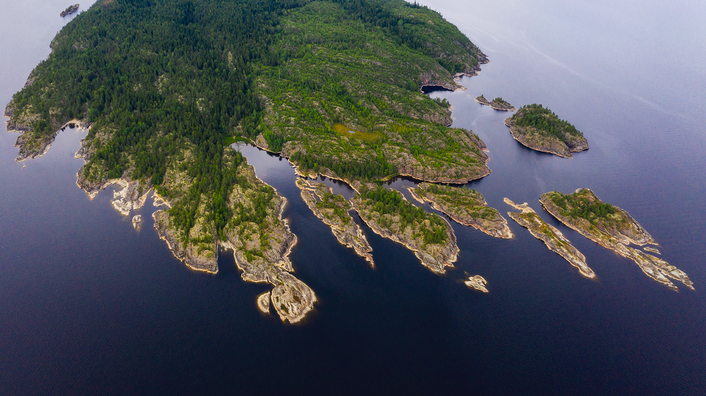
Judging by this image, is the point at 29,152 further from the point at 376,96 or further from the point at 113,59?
the point at 376,96

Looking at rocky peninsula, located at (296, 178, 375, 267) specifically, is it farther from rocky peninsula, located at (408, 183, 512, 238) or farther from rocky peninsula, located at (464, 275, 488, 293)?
rocky peninsula, located at (408, 183, 512, 238)

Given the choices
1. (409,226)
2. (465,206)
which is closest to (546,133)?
(465,206)

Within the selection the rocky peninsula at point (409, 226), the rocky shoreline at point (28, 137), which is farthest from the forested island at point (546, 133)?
the rocky shoreline at point (28, 137)

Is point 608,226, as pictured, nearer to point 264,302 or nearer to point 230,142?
point 264,302

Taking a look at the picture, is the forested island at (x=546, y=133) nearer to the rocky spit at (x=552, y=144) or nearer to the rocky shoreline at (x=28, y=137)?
the rocky spit at (x=552, y=144)

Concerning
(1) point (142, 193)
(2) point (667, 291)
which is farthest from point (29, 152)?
(2) point (667, 291)

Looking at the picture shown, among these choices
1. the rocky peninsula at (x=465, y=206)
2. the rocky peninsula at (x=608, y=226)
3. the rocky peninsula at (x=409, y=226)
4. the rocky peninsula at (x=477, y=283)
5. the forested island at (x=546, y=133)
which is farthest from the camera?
the forested island at (x=546, y=133)
